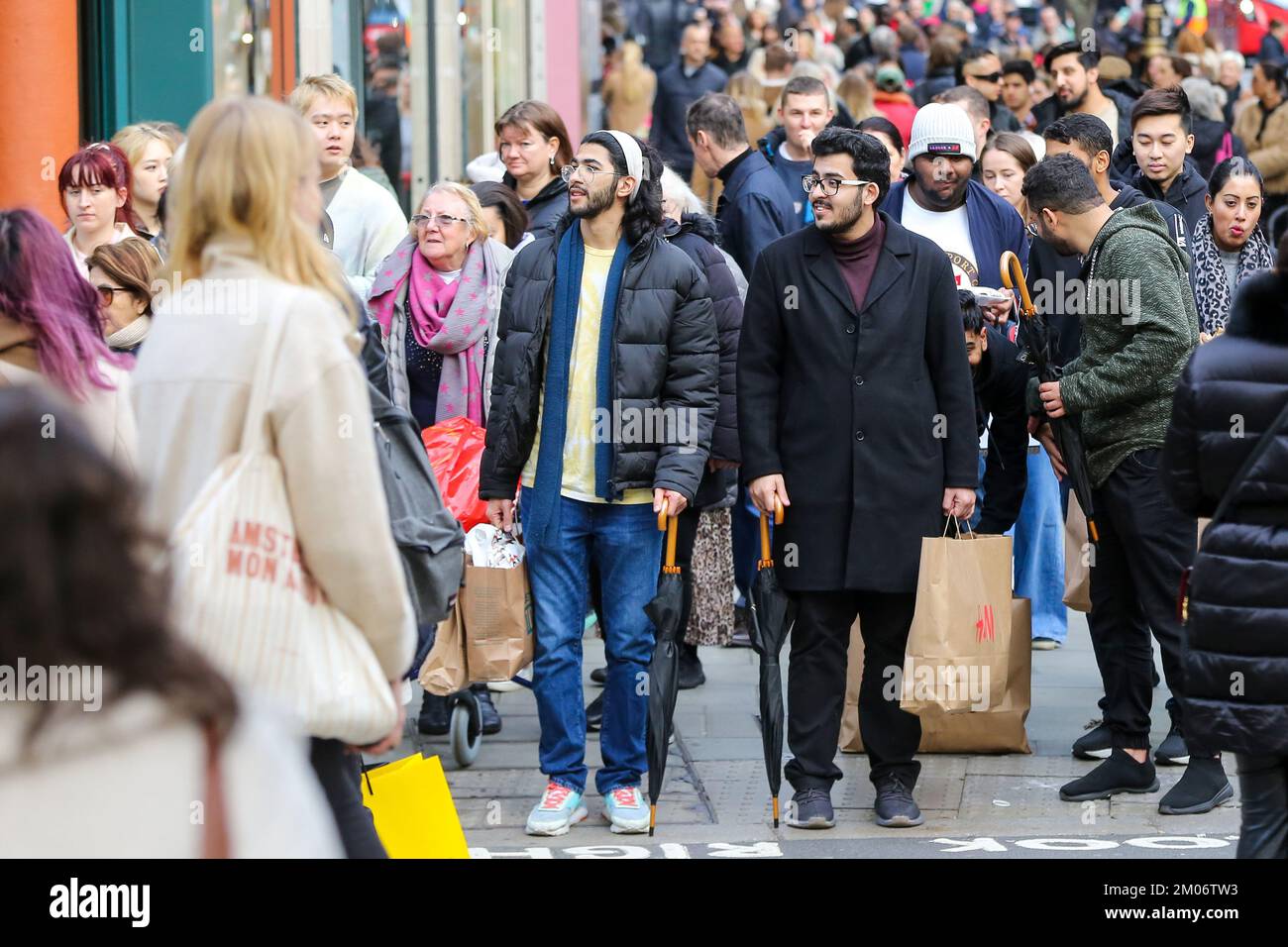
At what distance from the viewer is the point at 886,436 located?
20.2 ft

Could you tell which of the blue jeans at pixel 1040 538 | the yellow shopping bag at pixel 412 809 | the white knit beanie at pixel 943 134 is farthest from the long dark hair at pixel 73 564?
the blue jeans at pixel 1040 538

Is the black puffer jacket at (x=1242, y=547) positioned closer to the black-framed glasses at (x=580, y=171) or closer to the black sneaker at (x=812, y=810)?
the black sneaker at (x=812, y=810)

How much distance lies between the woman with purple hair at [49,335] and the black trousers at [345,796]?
3.07 ft

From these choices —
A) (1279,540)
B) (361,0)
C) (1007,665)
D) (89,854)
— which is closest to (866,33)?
(361,0)

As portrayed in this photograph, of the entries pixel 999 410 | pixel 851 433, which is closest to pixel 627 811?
pixel 851 433

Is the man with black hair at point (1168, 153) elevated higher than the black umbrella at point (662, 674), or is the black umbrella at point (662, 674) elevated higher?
the man with black hair at point (1168, 153)

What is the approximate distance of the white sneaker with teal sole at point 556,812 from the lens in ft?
20.1

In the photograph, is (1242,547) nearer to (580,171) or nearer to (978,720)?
(580,171)

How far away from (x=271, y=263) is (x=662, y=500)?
2712mm

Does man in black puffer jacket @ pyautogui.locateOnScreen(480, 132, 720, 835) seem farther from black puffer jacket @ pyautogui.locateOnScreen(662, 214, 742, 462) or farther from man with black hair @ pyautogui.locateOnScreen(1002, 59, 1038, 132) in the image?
man with black hair @ pyautogui.locateOnScreen(1002, 59, 1038, 132)

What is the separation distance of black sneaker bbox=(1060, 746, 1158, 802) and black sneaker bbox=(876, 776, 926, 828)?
0.56m

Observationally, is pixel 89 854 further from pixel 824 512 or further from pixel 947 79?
pixel 947 79

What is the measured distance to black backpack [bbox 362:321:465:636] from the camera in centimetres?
428

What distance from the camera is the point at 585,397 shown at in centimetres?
618
